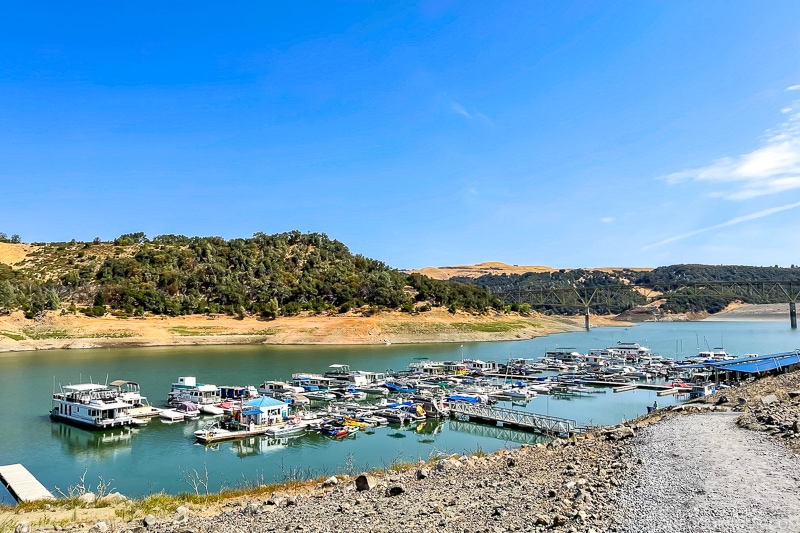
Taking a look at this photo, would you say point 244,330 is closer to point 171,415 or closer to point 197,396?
point 197,396

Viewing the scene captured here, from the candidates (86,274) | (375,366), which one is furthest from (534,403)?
(86,274)

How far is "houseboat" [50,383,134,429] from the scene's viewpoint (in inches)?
1463

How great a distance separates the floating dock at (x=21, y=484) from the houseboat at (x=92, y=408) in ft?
33.4

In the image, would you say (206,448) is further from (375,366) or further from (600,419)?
(375,366)

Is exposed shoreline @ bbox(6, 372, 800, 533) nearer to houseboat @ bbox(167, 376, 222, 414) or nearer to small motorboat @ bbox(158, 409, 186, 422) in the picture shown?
small motorboat @ bbox(158, 409, 186, 422)

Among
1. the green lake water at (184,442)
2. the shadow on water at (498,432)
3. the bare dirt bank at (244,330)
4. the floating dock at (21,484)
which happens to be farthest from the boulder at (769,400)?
the bare dirt bank at (244,330)

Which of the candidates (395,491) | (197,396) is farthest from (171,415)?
(395,491)

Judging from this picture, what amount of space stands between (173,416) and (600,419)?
3054cm

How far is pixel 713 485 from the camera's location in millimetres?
12227

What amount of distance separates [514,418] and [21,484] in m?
28.2

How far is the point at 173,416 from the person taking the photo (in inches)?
1559

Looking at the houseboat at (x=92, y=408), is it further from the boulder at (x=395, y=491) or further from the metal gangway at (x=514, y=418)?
the boulder at (x=395, y=491)

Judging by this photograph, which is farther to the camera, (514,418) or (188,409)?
(188,409)

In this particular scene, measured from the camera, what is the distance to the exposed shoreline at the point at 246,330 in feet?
299
